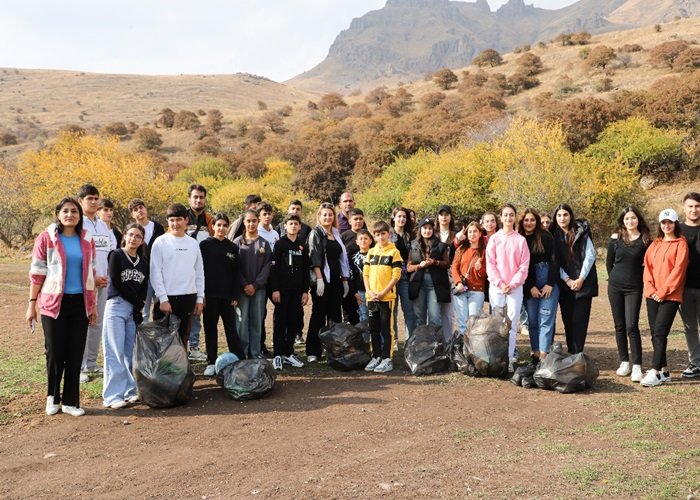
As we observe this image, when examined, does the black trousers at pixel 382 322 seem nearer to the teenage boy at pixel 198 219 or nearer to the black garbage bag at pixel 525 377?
the black garbage bag at pixel 525 377

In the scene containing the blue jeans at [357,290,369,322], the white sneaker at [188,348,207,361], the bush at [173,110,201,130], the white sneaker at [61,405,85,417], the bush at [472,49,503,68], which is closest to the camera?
the white sneaker at [61,405,85,417]

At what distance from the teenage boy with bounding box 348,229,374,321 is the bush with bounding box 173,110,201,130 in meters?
55.7

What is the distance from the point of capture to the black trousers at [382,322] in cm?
667

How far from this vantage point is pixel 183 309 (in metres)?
5.88

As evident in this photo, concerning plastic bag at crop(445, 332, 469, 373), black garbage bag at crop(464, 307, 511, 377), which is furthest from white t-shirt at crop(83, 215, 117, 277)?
black garbage bag at crop(464, 307, 511, 377)

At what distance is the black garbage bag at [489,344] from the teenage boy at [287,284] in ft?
6.86

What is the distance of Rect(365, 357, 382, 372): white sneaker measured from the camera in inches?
262

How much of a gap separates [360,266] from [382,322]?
0.88m

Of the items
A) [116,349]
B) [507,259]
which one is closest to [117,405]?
[116,349]

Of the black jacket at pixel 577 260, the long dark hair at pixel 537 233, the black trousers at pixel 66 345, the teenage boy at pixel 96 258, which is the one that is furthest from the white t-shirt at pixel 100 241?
the black jacket at pixel 577 260

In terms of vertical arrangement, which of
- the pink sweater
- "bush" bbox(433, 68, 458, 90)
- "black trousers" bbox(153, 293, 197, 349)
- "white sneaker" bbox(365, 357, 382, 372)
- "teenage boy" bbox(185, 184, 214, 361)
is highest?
"bush" bbox(433, 68, 458, 90)

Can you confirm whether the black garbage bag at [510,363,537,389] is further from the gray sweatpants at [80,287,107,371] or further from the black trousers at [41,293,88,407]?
the gray sweatpants at [80,287,107,371]

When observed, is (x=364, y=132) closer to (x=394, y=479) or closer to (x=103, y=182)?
(x=103, y=182)

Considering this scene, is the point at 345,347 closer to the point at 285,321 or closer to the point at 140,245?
the point at 285,321
